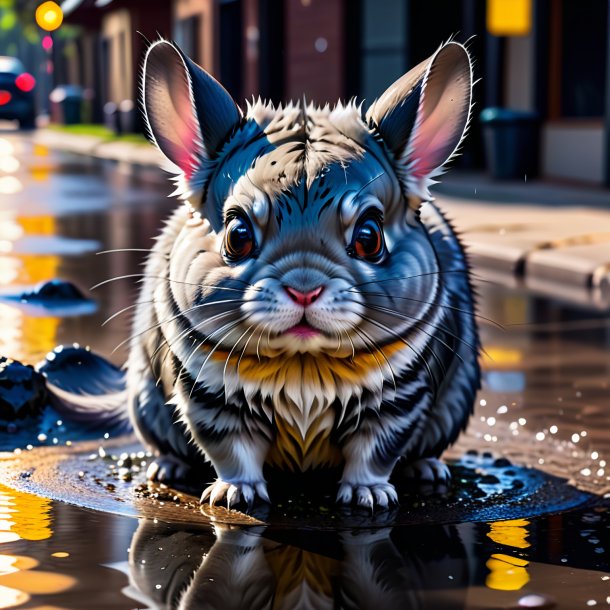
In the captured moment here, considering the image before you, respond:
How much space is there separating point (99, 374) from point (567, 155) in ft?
57.9

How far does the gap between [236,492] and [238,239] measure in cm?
91

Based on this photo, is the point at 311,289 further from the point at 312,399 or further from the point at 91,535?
the point at 91,535

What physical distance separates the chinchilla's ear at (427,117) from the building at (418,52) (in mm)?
10956

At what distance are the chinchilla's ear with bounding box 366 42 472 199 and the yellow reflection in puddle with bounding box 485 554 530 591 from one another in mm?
1222

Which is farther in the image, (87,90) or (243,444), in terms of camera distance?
(87,90)

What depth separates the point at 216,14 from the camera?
40.0 metres

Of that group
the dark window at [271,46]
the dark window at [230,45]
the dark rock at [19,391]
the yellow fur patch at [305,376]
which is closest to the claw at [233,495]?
the yellow fur patch at [305,376]

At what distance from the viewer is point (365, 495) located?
5238 mm

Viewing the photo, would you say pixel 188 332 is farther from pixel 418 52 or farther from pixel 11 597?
pixel 418 52

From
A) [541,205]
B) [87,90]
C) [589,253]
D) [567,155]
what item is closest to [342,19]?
[567,155]

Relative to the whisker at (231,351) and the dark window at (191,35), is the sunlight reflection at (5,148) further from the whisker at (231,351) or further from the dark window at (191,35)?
the whisker at (231,351)

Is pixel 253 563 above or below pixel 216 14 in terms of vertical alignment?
below

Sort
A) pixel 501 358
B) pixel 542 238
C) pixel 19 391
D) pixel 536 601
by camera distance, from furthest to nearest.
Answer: pixel 542 238
pixel 501 358
pixel 19 391
pixel 536 601

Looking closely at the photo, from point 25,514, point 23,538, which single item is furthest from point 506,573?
point 25,514
